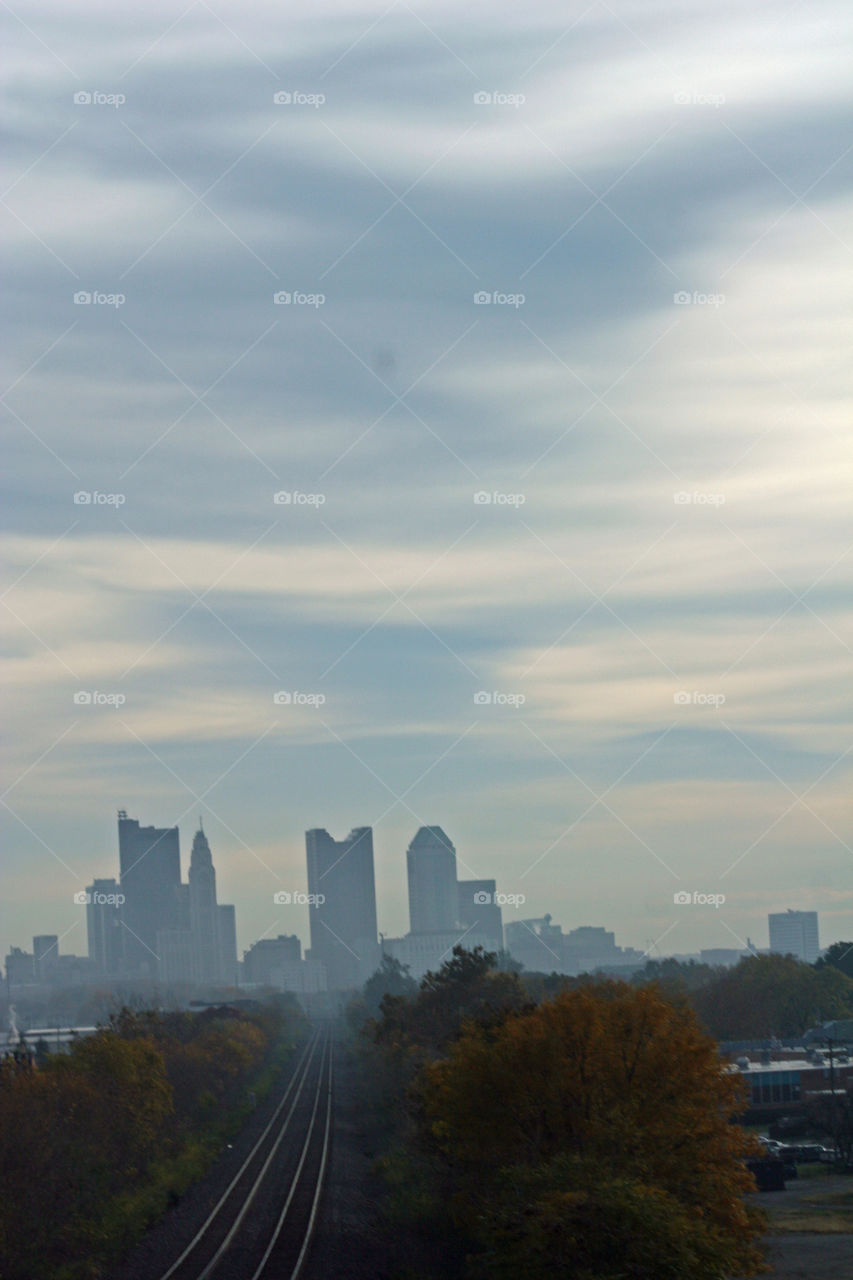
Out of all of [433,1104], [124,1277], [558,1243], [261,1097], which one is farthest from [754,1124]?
[558,1243]

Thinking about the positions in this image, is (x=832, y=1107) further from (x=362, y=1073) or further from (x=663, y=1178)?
(x=362, y=1073)

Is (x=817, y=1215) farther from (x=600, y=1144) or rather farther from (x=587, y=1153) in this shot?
(x=587, y=1153)

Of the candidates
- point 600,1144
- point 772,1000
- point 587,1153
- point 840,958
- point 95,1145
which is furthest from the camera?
point 840,958

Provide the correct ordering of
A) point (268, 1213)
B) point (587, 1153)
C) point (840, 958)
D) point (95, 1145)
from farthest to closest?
point (840, 958) → point (95, 1145) → point (268, 1213) → point (587, 1153)

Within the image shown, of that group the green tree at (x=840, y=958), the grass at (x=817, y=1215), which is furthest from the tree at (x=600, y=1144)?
the green tree at (x=840, y=958)

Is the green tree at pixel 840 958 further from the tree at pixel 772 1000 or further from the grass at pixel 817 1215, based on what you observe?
the grass at pixel 817 1215

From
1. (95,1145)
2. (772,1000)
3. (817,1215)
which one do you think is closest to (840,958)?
(772,1000)
